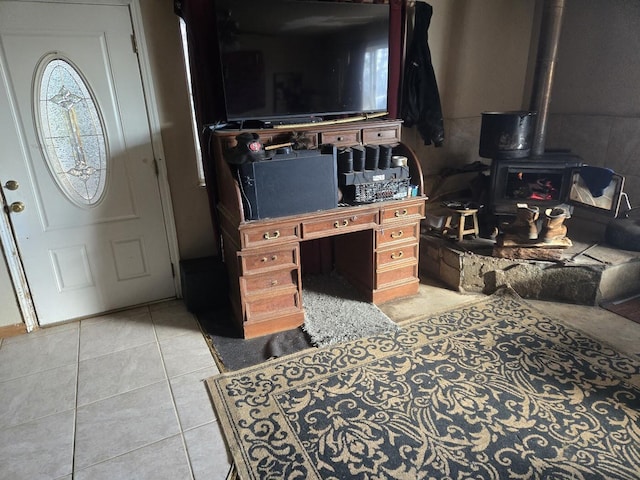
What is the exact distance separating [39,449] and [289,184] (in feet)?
5.50

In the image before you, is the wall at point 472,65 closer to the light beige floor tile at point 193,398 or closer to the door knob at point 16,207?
the light beige floor tile at point 193,398

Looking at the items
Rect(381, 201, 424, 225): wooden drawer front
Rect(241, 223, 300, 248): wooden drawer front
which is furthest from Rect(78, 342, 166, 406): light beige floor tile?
Rect(381, 201, 424, 225): wooden drawer front

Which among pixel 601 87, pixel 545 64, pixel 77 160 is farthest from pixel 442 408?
pixel 601 87

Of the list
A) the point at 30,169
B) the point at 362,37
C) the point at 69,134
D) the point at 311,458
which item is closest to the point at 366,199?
the point at 362,37

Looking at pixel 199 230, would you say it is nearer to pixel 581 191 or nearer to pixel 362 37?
pixel 362 37

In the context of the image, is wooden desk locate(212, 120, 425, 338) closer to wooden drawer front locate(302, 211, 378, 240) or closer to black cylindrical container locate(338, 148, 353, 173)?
wooden drawer front locate(302, 211, 378, 240)

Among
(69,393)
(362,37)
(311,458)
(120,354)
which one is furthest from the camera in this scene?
(362,37)

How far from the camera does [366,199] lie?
2594 mm

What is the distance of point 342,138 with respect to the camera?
2623mm

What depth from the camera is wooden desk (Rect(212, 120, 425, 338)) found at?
2.39 meters

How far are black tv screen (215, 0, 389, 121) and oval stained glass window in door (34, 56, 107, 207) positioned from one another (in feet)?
2.83

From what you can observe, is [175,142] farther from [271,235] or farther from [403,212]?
[403,212]

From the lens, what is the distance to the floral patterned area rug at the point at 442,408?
1651 millimetres

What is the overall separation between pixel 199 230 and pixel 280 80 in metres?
1.18
